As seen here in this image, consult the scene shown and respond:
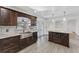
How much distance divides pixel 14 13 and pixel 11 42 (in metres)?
1.52

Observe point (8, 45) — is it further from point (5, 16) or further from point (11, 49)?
point (5, 16)

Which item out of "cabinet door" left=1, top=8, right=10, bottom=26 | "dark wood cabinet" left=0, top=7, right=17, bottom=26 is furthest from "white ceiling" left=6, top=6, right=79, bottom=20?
"cabinet door" left=1, top=8, right=10, bottom=26

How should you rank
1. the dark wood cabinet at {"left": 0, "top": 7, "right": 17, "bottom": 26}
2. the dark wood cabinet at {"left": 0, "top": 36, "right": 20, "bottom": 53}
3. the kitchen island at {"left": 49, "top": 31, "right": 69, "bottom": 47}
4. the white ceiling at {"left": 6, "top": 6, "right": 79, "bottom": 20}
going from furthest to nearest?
the white ceiling at {"left": 6, "top": 6, "right": 79, "bottom": 20}, the kitchen island at {"left": 49, "top": 31, "right": 69, "bottom": 47}, the dark wood cabinet at {"left": 0, "top": 7, "right": 17, "bottom": 26}, the dark wood cabinet at {"left": 0, "top": 36, "right": 20, "bottom": 53}

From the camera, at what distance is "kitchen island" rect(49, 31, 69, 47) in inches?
197

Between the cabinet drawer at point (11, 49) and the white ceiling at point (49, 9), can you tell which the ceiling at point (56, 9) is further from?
the cabinet drawer at point (11, 49)

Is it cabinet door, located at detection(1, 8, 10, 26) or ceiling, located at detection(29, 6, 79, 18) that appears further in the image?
ceiling, located at detection(29, 6, 79, 18)

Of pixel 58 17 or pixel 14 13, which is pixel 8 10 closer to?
pixel 14 13

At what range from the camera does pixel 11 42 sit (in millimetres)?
3271

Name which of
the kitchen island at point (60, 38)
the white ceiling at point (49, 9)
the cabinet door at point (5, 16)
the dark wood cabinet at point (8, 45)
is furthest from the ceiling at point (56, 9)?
the dark wood cabinet at point (8, 45)

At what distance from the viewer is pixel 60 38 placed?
5.61 m

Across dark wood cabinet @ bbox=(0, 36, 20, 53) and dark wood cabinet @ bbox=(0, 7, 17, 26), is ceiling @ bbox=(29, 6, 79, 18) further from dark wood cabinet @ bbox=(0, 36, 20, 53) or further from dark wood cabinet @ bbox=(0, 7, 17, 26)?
dark wood cabinet @ bbox=(0, 36, 20, 53)

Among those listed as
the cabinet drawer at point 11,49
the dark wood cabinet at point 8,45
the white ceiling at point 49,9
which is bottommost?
the cabinet drawer at point 11,49

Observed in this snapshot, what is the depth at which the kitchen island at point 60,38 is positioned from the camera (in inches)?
197
